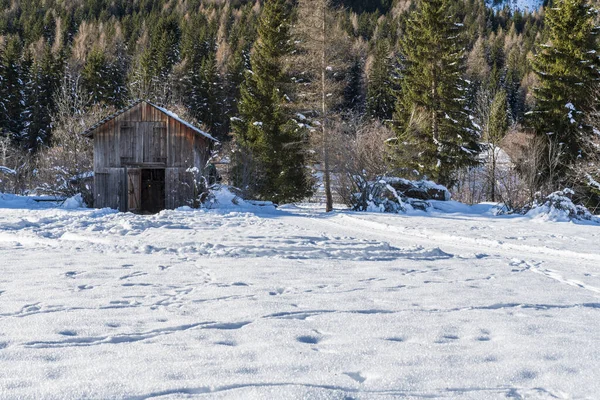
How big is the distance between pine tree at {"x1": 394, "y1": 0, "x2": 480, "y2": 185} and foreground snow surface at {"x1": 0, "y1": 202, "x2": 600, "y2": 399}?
18.8m

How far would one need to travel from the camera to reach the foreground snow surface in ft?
8.98

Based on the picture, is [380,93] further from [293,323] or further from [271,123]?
[293,323]

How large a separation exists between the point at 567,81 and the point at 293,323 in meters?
26.3

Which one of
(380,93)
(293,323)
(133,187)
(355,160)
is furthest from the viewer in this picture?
(380,93)

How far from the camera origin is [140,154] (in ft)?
75.6

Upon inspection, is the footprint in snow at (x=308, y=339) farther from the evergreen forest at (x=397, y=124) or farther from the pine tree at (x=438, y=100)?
the pine tree at (x=438, y=100)

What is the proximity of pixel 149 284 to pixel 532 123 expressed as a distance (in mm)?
25475

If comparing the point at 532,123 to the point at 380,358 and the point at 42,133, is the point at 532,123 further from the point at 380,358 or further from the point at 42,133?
the point at 42,133

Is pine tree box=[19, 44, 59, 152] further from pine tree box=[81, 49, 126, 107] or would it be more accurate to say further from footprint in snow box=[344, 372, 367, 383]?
footprint in snow box=[344, 372, 367, 383]

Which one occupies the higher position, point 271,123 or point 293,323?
point 271,123

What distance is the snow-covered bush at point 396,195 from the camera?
21047 millimetres

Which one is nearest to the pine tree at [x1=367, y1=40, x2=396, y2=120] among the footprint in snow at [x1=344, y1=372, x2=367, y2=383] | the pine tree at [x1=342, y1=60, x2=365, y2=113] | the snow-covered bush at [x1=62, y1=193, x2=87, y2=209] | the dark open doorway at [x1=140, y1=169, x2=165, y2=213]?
the pine tree at [x1=342, y1=60, x2=365, y2=113]

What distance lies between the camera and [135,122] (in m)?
23.0

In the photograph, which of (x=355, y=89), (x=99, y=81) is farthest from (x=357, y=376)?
(x=355, y=89)
